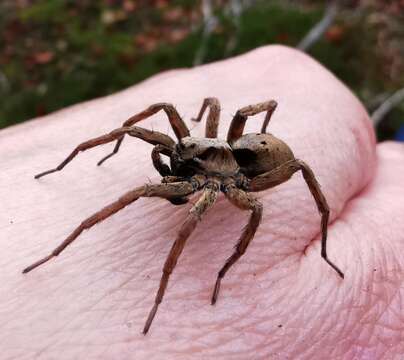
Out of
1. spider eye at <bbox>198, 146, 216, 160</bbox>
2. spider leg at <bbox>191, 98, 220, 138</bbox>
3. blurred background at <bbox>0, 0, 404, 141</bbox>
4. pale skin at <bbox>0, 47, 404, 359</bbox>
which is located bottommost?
blurred background at <bbox>0, 0, 404, 141</bbox>

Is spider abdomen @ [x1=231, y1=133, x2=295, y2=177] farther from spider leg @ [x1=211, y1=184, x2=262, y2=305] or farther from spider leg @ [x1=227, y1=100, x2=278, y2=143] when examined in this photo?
spider leg @ [x1=211, y1=184, x2=262, y2=305]

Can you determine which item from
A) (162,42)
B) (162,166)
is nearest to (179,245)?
(162,166)

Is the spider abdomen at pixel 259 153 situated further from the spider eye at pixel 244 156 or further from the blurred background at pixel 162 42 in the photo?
the blurred background at pixel 162 42

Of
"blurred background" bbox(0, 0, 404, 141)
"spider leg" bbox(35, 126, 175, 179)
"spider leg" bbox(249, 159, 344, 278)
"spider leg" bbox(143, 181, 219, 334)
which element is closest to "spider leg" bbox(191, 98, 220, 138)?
"spider leg" bbox(35, 126, 175, 179)

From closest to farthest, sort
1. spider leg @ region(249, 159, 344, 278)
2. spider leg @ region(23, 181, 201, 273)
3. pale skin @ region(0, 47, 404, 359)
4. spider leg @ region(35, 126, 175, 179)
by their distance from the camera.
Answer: pale skin @ region(0, 47, 404, 359), spider leg @ region(23, 181, 201, 273), spider leg @ region(249, 159, 344, 278), spider leg @ region(35, 126, 175, 179)

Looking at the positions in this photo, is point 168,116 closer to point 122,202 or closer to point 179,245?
point 122,202

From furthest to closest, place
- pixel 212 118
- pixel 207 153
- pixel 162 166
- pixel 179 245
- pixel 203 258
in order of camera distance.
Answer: pixel 212 118 → pixel 207 153 → pixel 162 166 → pixel 203 258 → pixel 179 245

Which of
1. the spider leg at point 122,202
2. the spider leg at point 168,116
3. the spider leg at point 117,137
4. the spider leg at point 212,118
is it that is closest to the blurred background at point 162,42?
the spider leg at point 212,118
